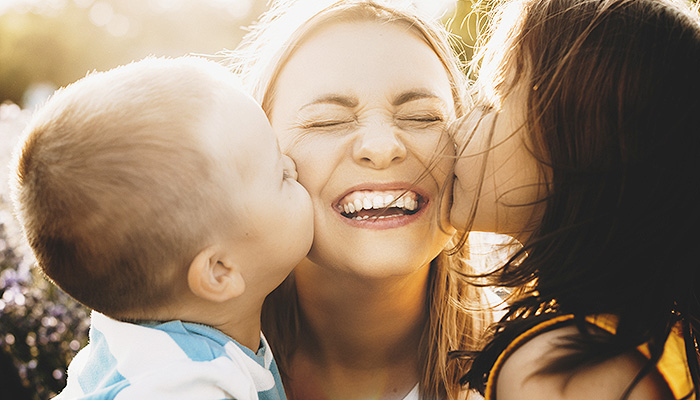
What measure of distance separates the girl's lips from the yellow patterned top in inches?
24.7

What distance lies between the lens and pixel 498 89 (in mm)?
2049

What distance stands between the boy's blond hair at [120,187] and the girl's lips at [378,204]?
1.90ft

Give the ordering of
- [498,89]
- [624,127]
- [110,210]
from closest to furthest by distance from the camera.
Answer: [110,210] < [624,127] < [498,89]

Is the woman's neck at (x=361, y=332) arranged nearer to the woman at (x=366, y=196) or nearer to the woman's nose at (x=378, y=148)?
the woman at (x=366, y=196)

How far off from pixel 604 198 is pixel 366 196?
30.9 inches

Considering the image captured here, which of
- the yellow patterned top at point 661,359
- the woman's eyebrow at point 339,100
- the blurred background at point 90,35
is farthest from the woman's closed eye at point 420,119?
the blurred background at point 90,35

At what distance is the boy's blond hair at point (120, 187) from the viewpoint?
5.16ft

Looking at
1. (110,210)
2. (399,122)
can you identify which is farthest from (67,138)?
(399,122)

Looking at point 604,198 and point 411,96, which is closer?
point 604,198

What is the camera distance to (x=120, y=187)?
157cm

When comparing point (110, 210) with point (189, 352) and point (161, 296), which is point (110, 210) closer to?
point (161, 296)

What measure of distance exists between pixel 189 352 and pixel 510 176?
1.10m

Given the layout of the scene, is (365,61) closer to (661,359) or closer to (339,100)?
(339,100)

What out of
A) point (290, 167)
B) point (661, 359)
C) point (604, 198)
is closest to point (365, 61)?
point (290, 167)
